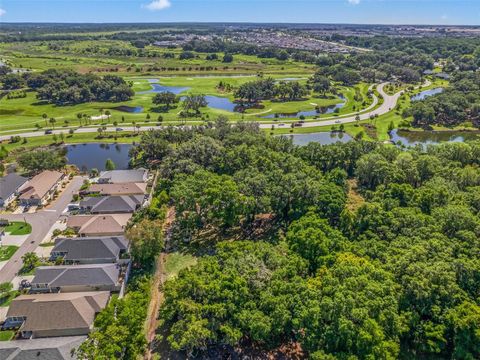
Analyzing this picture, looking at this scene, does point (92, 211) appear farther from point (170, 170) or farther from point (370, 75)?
point (370, 75)

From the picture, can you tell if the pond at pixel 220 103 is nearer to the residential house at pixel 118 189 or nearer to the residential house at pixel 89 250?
the residential house at pixel 118 189

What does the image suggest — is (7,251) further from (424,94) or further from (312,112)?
(424,94)

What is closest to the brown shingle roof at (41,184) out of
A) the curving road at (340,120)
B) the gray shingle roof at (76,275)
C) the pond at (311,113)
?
the gray shingle roof at (76,275)

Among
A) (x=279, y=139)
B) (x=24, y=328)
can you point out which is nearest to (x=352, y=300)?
(x=24, y=328)

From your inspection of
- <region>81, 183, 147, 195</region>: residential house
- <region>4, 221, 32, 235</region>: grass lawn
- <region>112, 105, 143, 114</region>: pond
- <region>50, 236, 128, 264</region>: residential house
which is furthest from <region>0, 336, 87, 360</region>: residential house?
<region>112, 105, 143, 114</region>: pond

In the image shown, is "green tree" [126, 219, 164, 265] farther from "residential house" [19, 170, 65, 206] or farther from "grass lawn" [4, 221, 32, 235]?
"residential house" [19, 170, 65, 206]

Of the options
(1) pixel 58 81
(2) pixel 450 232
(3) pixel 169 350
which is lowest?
(3) pixel 169 350

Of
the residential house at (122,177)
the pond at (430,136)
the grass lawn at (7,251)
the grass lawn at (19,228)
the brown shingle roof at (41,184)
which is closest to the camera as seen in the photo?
the grass lawn at (7,251)
